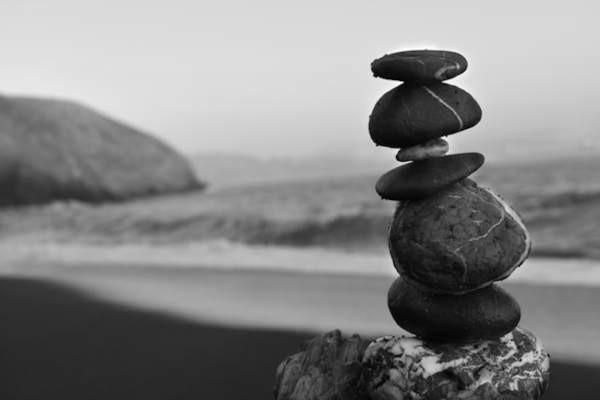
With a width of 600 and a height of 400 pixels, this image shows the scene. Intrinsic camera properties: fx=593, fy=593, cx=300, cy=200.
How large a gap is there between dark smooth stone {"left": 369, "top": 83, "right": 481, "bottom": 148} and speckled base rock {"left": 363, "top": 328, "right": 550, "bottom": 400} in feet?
4.32

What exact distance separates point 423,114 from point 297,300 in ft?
16.3

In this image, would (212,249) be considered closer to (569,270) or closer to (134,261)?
(134,261)

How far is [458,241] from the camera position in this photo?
3.60 metres

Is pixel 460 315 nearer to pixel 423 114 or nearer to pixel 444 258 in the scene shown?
pixel 444 258

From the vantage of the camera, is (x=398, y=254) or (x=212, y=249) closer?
(x=398, y=254)

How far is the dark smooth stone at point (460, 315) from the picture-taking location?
367 centimetres

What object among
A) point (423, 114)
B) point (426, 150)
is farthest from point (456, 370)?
point (423, 114)

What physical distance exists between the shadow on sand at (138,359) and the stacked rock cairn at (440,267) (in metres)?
1.31

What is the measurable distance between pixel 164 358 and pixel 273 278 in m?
4.44

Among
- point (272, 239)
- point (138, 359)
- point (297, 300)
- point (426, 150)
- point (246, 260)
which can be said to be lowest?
point (272, 239)

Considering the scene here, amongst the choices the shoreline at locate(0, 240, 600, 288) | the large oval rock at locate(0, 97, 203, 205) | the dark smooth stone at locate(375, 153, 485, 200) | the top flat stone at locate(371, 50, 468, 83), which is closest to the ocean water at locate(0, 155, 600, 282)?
the shoreline at locate(0, 240, 600, 288)

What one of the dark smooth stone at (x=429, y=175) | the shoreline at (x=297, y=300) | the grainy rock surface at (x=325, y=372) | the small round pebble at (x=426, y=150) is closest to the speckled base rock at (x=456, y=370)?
the grainy rock surface at (x=325, y=372)

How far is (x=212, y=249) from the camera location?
588 inches

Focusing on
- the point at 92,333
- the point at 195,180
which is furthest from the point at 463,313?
the point at 195,180
